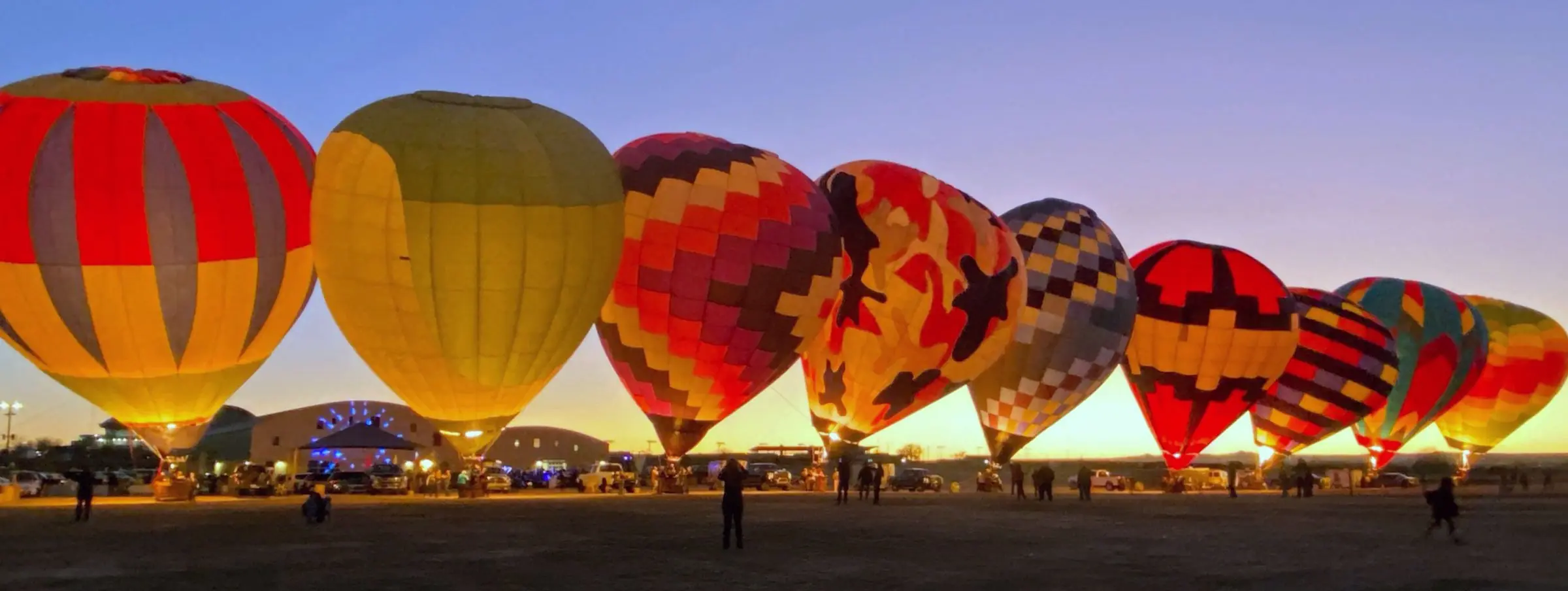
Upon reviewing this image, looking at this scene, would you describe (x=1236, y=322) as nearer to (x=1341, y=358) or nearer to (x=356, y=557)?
(x=1341, y=358)

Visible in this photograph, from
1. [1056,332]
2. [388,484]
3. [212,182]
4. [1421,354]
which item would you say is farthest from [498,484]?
[1421,354]

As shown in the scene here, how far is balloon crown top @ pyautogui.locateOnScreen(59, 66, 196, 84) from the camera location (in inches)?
787

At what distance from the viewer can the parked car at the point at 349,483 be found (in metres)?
28.3

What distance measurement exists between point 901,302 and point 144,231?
12.8m

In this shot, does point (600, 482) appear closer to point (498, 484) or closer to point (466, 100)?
point (498, 484)

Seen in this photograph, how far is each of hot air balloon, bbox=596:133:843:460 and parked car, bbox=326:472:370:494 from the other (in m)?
8.97

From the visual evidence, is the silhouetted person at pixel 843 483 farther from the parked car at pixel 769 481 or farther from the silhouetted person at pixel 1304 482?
the silhouetted person at pixel 1304 482

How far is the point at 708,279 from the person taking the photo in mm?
21500

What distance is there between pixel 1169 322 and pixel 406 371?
18516mm

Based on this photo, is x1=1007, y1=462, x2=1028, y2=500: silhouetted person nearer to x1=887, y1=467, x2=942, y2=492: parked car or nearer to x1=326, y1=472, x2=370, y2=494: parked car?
x1=887, y1=467, x2=942, y2=492: parked car

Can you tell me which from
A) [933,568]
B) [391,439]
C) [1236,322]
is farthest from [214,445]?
[933,568]

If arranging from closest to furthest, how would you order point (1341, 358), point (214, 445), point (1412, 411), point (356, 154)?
1. point (356, 154)
2. point (1341, 358)
3. point (1412, 411)
4. point (214, 445)

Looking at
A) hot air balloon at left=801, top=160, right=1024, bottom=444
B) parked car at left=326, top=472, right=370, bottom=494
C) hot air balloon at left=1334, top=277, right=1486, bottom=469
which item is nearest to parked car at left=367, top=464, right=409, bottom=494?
parked car at left=326, top=472, right=370, bottom=494

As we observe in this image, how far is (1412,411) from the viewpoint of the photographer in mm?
37281
